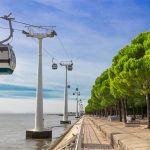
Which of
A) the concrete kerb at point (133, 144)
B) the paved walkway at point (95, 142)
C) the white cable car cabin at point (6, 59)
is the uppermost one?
the white cable car cabin at point (6, 59)

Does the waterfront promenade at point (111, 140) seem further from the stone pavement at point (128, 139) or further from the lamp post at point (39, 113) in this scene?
the lamp post at point (39, 113)

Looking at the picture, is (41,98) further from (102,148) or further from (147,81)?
(102,148)

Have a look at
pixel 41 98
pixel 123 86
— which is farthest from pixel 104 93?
pixel 123 86

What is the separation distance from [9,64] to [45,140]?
3292cm

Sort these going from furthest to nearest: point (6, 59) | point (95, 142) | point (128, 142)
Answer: point (95, 142)
point (6, 59)
point (128, 142)

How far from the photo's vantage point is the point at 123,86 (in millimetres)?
50531

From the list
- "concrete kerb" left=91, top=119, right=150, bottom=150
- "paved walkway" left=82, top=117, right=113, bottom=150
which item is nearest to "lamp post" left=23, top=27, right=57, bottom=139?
"paved walkway" left=82, top=117, right=113, bottom=150

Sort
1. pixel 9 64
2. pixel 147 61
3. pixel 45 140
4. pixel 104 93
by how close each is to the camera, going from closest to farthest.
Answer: pixel 9 64 < pixel 147 61 < pixel 45 140 < pixel 104 93

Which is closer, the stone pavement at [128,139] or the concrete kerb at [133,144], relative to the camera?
the concrete kerb at [133,144]

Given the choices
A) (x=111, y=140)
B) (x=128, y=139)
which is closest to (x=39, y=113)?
(x=111, y=140)

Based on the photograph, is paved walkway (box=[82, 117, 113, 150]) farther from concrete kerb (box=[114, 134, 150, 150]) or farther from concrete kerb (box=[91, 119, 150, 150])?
concrete kerb (box=[114, 134, 150, 150])

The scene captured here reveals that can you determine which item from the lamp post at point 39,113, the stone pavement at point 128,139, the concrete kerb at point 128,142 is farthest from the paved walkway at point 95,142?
the lamp post at point 39,113

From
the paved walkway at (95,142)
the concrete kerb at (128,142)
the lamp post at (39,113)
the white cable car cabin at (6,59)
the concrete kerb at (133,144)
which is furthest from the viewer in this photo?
the lamp post at (39,113)

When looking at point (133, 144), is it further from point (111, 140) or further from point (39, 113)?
point (39, 113)
